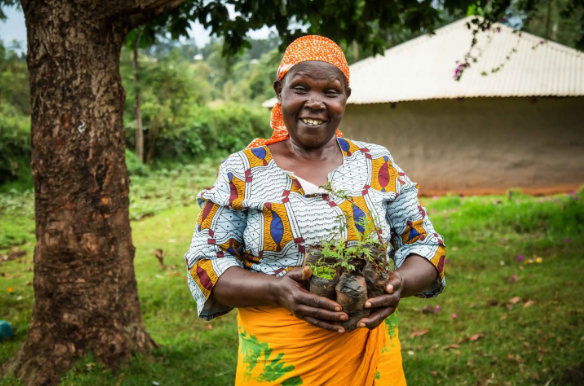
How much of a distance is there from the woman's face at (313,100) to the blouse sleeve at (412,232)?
37 cm

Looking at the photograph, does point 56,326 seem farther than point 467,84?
No

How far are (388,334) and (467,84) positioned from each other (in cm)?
1048

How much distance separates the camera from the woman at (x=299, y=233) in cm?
183

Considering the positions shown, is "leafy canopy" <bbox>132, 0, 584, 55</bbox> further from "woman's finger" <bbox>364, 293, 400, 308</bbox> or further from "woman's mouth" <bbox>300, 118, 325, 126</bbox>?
"woman's finger" <bbox>364, 293, 400, 308</bbox>

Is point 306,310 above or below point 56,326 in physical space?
above

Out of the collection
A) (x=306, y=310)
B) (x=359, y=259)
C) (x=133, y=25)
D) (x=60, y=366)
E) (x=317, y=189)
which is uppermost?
(x=133, y=25)

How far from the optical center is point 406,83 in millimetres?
12008

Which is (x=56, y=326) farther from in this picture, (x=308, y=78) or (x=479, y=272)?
(x=479, y=272)

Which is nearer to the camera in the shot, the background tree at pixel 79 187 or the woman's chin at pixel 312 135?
the woman's chin at pixel 312 135

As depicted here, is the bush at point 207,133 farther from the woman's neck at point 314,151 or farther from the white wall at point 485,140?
the woman's neck at point 314,151

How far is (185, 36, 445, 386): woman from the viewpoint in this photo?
1831 mm

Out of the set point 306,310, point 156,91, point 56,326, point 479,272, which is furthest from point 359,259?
point 156,91

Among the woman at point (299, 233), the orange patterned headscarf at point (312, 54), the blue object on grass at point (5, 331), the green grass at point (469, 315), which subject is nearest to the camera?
the woman at point (299, 233)

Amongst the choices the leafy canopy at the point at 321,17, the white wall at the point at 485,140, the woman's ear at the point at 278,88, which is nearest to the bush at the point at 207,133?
the white wall at the point at 485,140
